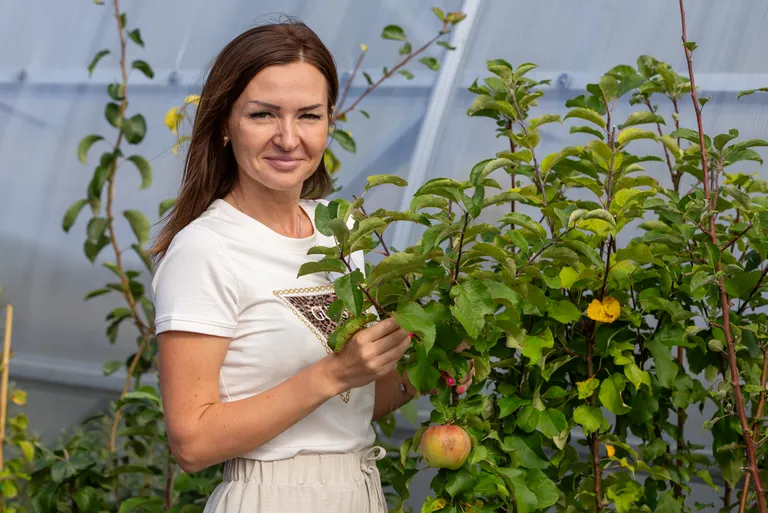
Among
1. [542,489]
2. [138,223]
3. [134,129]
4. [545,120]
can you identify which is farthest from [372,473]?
[134,129]

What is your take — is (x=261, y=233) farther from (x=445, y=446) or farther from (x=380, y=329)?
(x=445, y=446)

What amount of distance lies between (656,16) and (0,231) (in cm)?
293

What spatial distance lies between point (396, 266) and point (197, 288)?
0.98 ft

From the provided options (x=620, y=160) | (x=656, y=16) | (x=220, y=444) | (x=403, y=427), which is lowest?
(x=403, y=427)

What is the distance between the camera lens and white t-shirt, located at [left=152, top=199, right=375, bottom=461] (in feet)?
4.42

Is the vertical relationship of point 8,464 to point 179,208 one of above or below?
below

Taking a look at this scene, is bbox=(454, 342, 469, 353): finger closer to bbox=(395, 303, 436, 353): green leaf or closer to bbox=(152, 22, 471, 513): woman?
bbox=(152, 22, 471, 513): woman

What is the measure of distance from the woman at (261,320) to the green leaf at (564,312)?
0.22 metres

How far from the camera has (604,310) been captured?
1530 millimetres

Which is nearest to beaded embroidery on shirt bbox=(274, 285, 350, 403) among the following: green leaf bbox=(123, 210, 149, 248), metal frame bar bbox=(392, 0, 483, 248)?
green leaf bbox=(123, 210, 149, 248)

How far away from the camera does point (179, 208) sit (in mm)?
1545

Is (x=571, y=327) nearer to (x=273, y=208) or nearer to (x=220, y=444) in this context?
(x=273, y=208)

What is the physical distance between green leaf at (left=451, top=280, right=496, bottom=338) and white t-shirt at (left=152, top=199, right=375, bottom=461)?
0.33 meters

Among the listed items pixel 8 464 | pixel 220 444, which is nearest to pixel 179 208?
pixel 220 444
